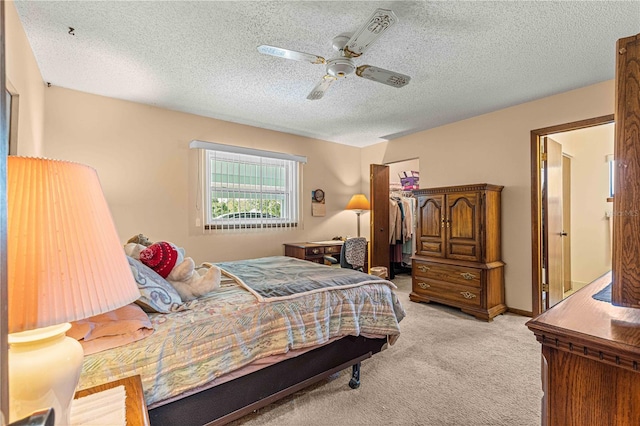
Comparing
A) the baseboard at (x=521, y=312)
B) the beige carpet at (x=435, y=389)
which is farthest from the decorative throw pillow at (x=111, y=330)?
the baseboard at (x=521, y=312)

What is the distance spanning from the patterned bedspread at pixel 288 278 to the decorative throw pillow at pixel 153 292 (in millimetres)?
432

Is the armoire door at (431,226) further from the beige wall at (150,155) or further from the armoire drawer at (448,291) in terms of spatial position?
the beige wall at (150,155)

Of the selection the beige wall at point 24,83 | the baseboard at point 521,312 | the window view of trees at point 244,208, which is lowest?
the baseboard at point 521,312

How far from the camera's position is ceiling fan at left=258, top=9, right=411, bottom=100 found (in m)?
1.64

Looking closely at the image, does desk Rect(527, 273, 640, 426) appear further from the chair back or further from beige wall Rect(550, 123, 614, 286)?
beige wall Rect(550, 123, 614, 286)

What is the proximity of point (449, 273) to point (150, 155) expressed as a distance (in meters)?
3.89

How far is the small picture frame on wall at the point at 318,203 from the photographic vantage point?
192 inches

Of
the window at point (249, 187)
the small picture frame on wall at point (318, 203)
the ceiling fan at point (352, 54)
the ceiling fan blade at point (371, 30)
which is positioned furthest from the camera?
the small picture frame on wall at point (318, 203)

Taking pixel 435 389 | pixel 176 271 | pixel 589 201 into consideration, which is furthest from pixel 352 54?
pixel 589 201

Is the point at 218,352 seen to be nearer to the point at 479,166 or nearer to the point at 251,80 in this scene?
the point at 251,80

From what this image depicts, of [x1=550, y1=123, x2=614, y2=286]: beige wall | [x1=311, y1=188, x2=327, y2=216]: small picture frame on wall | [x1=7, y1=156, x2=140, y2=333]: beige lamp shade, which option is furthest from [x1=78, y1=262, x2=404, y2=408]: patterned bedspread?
[x1=550, y1=123, x2=614, y2=286]: beige wall

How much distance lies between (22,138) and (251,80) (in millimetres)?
1826

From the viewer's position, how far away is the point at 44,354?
0.61 m

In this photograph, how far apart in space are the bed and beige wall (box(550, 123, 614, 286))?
12.8 ft
